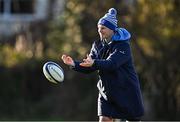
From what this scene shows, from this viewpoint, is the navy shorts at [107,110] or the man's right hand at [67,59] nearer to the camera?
the man's right hand at [67,59]

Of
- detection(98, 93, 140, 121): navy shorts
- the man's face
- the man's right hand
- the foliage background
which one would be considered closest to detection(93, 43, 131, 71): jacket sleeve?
the man's face

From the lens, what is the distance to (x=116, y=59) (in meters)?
9.84

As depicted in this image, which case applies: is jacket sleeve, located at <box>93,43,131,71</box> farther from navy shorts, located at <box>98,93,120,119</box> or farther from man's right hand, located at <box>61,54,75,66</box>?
navy shorts, located at <box>98,93,120,119</box>

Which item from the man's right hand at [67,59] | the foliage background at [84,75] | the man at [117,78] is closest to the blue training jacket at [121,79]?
the man at [117,78]

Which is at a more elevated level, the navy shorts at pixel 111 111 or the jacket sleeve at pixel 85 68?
the jacket sleeve at pixel 85 68

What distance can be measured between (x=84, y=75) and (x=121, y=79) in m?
10.7

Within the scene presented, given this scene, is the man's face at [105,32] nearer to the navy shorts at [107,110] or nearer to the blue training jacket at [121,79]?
the blue training jacket at [121,79]

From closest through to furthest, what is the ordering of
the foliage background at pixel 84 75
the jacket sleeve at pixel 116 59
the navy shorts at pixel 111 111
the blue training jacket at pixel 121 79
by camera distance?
the jacket sleeve at pixel 116 59, the blue training jacket at pixel 121 79, the navy shorts at pixel 111 111, the foliage background at pixel 84 75

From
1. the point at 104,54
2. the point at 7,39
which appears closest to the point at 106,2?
the point at 7,39

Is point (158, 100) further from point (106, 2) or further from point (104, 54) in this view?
point (104, 54)

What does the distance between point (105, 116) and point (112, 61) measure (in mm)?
814

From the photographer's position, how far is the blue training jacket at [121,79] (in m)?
9.98

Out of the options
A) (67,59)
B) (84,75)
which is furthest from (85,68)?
(84,75)

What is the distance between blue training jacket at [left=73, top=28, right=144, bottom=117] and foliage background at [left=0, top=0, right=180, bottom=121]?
9467 mm
